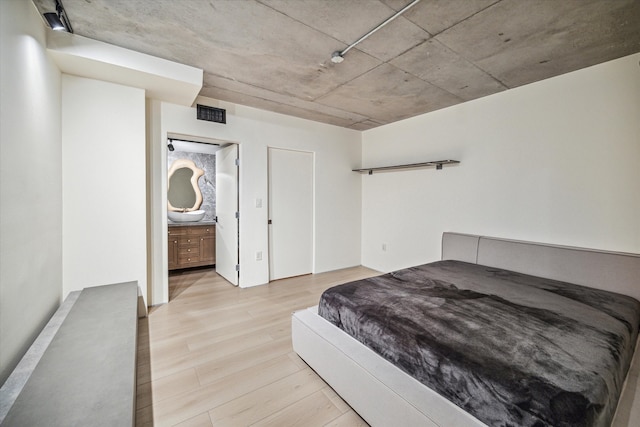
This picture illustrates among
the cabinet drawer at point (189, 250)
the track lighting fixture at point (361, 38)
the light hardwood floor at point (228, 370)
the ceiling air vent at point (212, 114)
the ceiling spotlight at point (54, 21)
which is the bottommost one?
the light hardwood floor at point (228, 370)

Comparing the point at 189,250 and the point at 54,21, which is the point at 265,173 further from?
the point at 54,21

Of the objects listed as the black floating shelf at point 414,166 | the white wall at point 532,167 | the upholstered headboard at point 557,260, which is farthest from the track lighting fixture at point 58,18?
the upholstered headboard at point 557,260

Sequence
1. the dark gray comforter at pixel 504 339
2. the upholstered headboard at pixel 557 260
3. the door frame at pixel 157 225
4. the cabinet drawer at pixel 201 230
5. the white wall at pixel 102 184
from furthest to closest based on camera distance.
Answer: the cabinet drawer at pixel 201 230, the door frame at pixel 157 225, the white wall at pixel 102 184, the upholstered headboard at pixel 557 260, the dark gray comforter at pixel 504 339

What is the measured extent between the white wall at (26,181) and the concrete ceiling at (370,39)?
0.43 metres

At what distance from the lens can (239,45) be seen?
2188 mm

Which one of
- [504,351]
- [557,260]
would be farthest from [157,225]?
[557,260]

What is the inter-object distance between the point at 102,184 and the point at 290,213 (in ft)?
7.75

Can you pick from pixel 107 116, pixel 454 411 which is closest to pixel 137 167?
pixel 107 116

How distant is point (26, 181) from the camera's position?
1.72 m

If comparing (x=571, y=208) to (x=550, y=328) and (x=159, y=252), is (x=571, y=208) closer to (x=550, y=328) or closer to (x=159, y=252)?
(x=550, y=328)

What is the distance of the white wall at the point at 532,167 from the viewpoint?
2.33m

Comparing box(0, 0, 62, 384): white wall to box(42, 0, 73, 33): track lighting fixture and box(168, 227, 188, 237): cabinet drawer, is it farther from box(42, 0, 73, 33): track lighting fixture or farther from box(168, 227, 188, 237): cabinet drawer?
box(168, 227, 188, 237): cabinet drawer

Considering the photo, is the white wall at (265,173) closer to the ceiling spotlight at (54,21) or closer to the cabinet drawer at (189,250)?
the ceiling spotlight at (54,21)

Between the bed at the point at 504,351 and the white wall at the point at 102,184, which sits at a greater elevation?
the white wall at the point at 102,184
